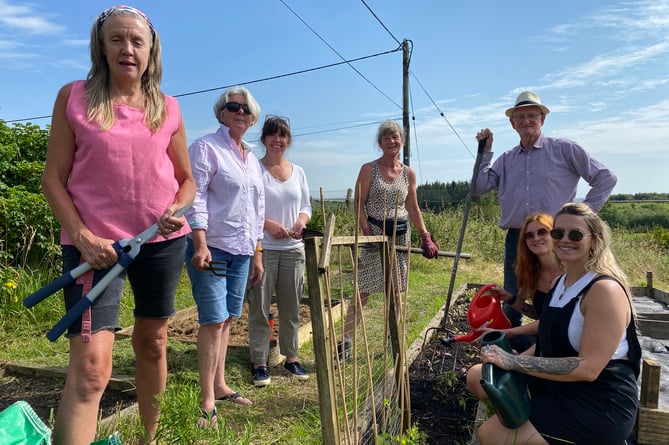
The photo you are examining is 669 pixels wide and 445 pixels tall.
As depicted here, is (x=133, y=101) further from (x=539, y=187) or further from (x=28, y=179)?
(x=28, y=179)

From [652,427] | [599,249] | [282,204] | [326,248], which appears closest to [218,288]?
[282,204]

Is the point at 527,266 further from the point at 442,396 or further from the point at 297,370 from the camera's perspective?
the point at 297,370

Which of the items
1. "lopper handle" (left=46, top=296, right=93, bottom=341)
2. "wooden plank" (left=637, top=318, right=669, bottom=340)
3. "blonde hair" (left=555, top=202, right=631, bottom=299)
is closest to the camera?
"lopper handle" (left=46, top=296, right=93, bottom=341)

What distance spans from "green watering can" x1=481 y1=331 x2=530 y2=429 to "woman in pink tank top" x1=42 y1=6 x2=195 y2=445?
134 cm

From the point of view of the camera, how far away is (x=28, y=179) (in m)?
5.98

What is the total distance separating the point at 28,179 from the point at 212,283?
14.7ft

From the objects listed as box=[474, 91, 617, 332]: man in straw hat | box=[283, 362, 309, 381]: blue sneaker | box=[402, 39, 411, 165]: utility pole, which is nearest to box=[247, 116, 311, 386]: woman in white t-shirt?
box=[283, 362, 309, 381]: blue sneaker

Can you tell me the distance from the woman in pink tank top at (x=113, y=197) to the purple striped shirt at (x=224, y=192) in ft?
2.40

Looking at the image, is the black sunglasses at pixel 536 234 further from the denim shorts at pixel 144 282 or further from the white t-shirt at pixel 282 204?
the denim shorts at pixel 144 282

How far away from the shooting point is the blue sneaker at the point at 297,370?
3658 mm

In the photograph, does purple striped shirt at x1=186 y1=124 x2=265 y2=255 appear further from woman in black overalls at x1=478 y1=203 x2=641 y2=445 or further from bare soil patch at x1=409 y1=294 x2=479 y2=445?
woman in black overalls at x1=478 y1=203 x2=641 y2=445

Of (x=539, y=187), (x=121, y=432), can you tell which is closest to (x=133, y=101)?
(x=121, y=432)

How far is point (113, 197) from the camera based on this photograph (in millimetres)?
1856

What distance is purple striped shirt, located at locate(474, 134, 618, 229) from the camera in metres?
3.55
